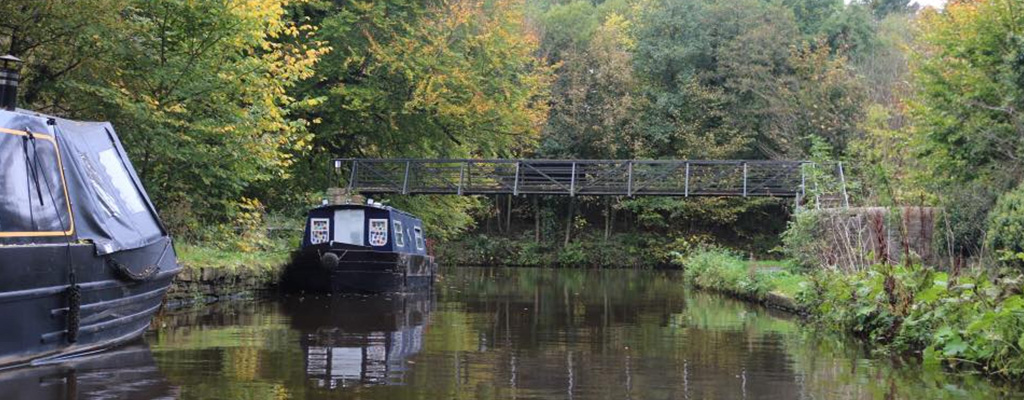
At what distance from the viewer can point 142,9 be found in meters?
16.8

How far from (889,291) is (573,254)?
3230cm

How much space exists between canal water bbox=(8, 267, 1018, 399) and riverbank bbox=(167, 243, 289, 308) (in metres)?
0.63

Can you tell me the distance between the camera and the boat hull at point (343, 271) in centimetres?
2016

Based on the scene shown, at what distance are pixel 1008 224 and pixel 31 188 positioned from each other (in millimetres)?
13296

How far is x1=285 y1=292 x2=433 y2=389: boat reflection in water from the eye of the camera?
8.66 metres

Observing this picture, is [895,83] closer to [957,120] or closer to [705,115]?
[705,115]

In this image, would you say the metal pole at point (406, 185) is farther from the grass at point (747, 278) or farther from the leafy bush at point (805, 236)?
the leafy bush at point (805, 236)

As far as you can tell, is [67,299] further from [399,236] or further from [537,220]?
[537,220]

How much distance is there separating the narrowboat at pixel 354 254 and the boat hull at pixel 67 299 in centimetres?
935

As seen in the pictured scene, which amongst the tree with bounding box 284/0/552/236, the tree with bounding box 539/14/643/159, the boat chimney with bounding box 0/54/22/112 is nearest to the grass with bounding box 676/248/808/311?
the tree with bounding box 284/0/552/236

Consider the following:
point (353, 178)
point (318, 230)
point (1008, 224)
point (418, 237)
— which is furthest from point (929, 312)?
point (353, 178)

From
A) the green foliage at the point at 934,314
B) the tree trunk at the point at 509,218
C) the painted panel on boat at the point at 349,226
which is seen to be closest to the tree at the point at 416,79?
the painted panel on boat at the point at 349,226

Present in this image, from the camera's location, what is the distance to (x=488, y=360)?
988 cm

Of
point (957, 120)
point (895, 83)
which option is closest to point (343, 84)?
point (957, 120)
